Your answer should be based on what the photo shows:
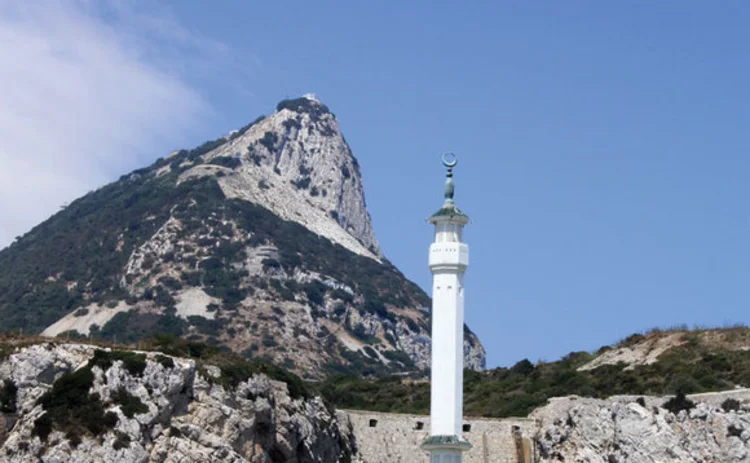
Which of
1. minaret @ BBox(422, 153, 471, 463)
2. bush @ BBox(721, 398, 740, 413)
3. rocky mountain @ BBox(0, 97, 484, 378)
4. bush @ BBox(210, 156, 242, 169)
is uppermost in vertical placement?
bush @ BBox(210, 156, 242, 169)

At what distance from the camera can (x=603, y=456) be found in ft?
262

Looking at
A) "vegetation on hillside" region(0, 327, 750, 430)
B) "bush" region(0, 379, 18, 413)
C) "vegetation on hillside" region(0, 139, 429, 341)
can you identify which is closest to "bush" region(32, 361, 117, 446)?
"vegetation on hillside" region(0, 327, 750, 430)

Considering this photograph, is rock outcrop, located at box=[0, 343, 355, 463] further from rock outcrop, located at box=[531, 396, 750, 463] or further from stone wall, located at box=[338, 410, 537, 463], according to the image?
rock outcrop, located at box=[531, 396, 750, 463]

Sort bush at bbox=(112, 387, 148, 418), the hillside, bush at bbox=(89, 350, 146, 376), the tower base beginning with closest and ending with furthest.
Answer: the tower base, bush at bbox=(112, 387, 148, 418), bush at bbox=(89, 350, 146, 376), the hillside

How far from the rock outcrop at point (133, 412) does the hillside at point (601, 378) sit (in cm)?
2100

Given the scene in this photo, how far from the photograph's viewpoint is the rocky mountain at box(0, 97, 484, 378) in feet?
486

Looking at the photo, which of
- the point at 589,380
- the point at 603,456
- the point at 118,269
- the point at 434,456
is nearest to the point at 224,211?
the point at 118,269

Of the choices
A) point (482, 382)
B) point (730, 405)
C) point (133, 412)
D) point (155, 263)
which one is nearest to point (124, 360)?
point (133, 412)

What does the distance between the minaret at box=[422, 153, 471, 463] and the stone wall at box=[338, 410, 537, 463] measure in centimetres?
3632

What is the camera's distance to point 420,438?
83.2 m

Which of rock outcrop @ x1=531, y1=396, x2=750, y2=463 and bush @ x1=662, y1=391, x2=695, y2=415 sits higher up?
bush @ x1=662, y1=391, x2=695, y2=415

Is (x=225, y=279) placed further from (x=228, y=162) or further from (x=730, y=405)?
(x=730, y=405)

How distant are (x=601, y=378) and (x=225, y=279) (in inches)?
2787

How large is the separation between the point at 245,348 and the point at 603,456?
65197 millimetres
